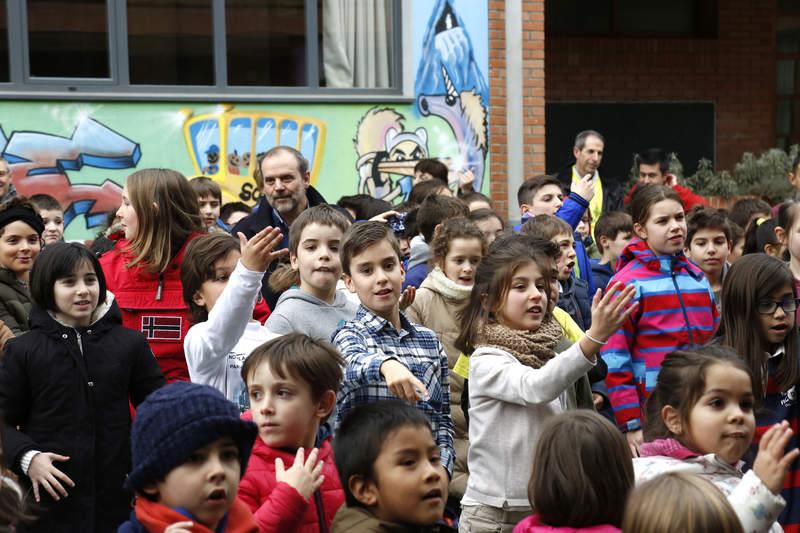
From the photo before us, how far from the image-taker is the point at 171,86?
35.2 feet

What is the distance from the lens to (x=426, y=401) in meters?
Answer: 4.70

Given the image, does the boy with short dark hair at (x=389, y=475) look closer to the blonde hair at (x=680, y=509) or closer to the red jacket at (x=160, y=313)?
the blonde hair at (x=680, y=509)

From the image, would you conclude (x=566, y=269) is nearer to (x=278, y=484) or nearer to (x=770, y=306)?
(x=770, y=306)

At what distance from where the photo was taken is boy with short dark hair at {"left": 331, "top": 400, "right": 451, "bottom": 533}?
3455 millimetres

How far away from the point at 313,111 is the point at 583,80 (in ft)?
18.2

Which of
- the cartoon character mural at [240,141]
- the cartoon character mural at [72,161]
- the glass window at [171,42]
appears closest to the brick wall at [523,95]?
the cartoon character mural at [240,141]

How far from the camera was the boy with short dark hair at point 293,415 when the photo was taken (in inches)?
149

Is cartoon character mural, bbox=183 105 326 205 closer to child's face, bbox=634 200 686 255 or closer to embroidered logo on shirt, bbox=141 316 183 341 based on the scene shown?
child's face, bbox=634 200 686 255

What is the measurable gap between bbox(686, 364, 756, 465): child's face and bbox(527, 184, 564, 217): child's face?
156 inches

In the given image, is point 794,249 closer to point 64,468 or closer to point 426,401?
point 426,401

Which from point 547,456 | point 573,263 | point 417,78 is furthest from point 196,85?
point 547,456

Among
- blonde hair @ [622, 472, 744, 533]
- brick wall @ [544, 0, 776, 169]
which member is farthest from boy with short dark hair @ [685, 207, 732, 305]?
brick wall @ [544, 0, 776, 169]

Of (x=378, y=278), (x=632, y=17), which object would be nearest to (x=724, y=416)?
(x=378, y=278)

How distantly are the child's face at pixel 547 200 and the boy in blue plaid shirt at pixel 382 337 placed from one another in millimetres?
3291
